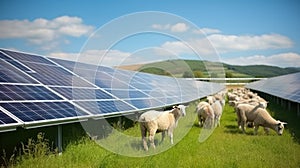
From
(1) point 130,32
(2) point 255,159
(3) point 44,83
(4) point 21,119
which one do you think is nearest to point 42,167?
(4) point 21,119

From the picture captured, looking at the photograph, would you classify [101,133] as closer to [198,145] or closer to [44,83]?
[44,83]

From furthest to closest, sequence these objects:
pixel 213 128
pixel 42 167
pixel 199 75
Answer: pixel 199 75
pixel 213 128
pixel 42 167

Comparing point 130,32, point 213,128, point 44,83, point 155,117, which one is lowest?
point 213,128

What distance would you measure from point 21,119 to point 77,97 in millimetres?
4242

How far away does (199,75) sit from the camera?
290 ft

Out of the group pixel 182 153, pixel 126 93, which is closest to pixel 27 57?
pixel 126 93

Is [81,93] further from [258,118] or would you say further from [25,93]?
[258,118]

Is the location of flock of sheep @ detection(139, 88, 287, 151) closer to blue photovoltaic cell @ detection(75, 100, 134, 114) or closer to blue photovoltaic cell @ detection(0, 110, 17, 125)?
blue photovoltaic cell @ detection(75, 100, 134, 114)

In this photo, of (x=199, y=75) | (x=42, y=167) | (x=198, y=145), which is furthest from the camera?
(x=199, y=75)

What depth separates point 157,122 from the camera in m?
12.0

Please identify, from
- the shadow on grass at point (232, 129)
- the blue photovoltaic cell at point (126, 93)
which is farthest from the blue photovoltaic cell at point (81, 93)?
the shadow on grass at point (232, 129)

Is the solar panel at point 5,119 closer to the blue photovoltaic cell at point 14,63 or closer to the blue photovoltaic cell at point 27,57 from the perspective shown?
the blue photovoltaic cell at point 14,63

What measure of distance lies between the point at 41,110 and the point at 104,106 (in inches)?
142

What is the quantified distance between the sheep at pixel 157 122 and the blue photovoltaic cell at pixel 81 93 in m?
2.92
